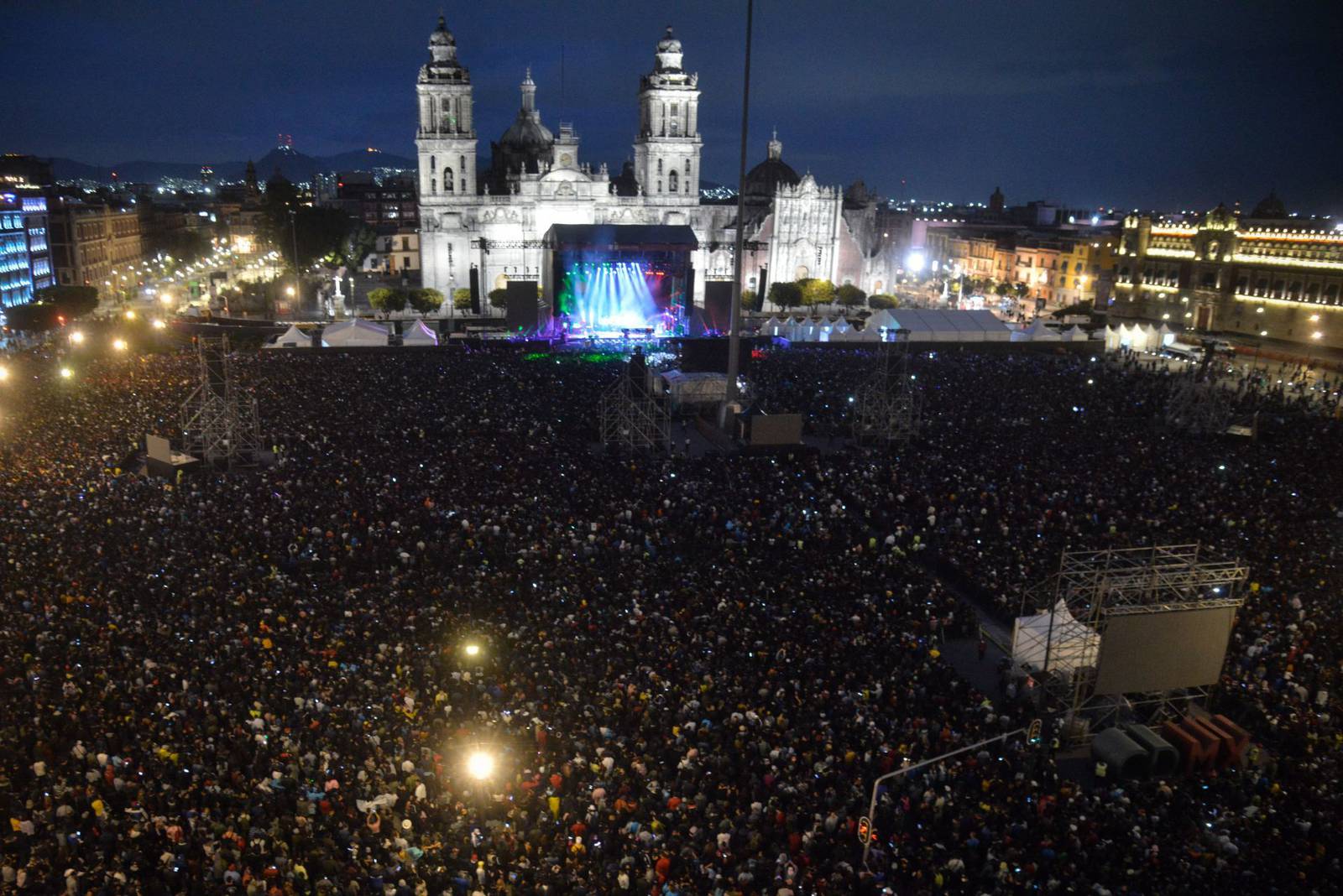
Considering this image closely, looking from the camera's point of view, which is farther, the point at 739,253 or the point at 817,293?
the point at 817,293

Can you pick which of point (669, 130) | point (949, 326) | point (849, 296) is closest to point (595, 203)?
point (669, 130)

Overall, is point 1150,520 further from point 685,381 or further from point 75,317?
point 75,317

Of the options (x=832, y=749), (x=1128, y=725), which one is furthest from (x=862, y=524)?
(x=832, y=749)

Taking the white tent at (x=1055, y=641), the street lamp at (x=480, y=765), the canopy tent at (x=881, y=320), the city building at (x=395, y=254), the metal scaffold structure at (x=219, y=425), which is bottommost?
the street lamp at (x=480, y=765)

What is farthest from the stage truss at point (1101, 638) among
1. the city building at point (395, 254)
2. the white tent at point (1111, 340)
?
the city building at point (395, 254)

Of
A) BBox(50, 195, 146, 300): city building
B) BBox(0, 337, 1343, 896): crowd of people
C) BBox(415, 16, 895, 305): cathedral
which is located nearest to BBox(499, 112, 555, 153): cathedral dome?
BBox(415, 16, 895, 305): cathedral

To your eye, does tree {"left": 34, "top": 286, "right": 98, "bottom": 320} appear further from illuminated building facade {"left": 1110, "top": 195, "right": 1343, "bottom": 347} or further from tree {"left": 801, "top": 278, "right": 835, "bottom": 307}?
illuminated building facade {"left": 1110, "top": 195, "right": 1343, "bottom": 347}

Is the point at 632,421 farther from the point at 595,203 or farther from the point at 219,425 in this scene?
the point at 595,203

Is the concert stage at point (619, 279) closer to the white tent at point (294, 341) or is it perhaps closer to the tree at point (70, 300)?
the white tent at point (294, 341)
